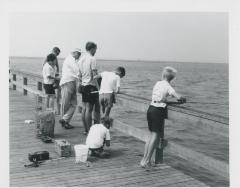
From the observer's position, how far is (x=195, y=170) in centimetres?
888

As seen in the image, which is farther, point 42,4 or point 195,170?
point 195,170

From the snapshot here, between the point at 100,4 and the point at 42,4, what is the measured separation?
0.81m

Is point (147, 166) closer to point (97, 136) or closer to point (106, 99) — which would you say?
point (97, 136)

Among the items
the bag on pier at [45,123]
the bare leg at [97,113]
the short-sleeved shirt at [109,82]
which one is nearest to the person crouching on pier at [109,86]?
the short-sleeved shirt at [109,82]

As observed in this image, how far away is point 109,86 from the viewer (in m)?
6.05

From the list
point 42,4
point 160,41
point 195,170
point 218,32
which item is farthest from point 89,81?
point 195,170

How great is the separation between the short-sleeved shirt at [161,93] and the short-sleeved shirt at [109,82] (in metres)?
1.27

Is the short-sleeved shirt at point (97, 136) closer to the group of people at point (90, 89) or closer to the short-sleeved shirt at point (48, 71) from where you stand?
the group of people at point (90, 89)

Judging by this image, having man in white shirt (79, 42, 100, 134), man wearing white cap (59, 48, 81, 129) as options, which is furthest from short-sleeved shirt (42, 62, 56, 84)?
man in white shirt (79, 42, 100, 134)

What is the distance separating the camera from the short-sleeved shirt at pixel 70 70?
653 cm

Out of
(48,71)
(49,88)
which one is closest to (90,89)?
(48,71)

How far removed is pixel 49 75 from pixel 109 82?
1.86 meters
